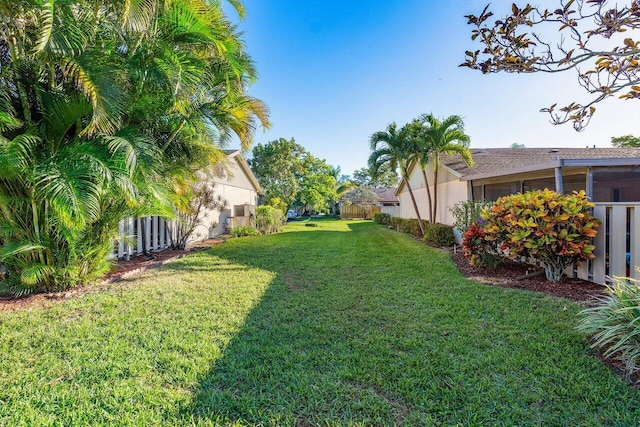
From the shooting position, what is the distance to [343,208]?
39031mm

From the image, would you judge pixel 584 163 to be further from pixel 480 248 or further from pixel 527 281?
pixel 527 281

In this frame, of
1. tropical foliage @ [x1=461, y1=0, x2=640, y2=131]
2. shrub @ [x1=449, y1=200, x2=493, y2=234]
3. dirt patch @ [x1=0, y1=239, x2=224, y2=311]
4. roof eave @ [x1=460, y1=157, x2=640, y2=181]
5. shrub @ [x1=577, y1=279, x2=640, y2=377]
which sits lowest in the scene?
dirt patch @ [x1=0, y1=239, x2=224, y2=311]

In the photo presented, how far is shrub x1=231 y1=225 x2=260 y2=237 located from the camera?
14.7 metres

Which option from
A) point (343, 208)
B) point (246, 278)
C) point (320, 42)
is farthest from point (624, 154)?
point (343, 208)

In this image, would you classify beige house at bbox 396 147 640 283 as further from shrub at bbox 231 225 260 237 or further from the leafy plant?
shrub at bbox 231 225 260 237

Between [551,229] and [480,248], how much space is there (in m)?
1.66

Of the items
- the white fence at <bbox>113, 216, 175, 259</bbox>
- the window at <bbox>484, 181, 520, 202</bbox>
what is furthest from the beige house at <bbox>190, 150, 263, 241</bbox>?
the window at <bbox>484, 181, 520, 202</bbox>

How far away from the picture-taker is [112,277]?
6.06m

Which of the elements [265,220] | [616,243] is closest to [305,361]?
[616,243]

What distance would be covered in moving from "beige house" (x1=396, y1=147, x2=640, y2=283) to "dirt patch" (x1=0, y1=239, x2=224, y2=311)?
8.51 meters

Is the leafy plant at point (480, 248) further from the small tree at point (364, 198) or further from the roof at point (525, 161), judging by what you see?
the small tree at point (364, 198)

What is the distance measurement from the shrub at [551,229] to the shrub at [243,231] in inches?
467

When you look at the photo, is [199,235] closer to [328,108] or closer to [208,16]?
[208,16]

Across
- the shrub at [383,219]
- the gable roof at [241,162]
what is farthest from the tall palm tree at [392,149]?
the shrub at [383,219]
